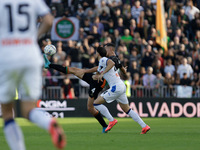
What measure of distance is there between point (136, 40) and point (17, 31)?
56.1 feet

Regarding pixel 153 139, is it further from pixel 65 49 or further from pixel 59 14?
pixel 59 14

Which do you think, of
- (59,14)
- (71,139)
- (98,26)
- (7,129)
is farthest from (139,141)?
(59,14)

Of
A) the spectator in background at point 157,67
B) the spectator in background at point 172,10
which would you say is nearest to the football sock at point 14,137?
the spectator in background at point 157,67

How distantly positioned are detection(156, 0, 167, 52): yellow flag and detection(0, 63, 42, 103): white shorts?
1673cm

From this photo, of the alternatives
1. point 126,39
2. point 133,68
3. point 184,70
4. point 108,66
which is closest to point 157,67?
point 133,68

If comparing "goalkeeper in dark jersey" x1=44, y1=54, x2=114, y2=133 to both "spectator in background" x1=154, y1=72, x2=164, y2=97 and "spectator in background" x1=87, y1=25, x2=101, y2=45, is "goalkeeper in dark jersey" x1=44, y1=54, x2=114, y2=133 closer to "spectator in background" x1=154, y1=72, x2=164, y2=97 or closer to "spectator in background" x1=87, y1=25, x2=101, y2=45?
"spectator in background" x1=154, y1=72, x2=164, y2=97

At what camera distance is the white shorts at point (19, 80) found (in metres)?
6.63

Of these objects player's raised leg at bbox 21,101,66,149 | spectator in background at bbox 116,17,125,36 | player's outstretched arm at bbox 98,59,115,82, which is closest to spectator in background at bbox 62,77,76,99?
spectator in background at bbox 116,17,125,36

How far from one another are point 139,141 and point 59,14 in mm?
14835

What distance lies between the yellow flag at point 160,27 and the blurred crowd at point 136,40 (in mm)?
396

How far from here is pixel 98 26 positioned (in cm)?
2411

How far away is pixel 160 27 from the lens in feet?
76.5

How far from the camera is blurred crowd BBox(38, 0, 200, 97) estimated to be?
22578mm

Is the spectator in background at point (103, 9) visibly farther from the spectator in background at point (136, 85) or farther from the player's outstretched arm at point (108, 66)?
the player's outstretched arm at point (108, 66)
